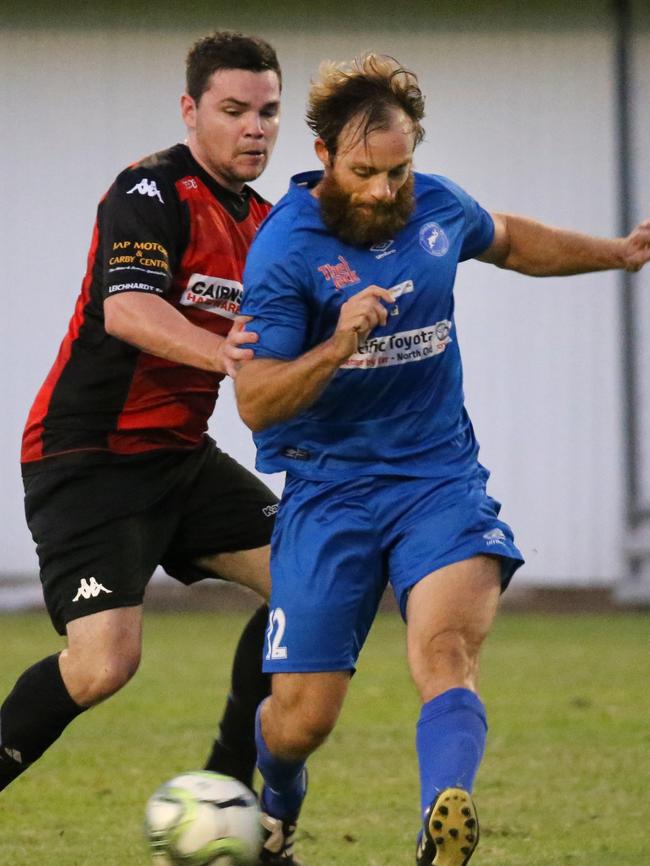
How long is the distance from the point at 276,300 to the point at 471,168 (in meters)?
9.66

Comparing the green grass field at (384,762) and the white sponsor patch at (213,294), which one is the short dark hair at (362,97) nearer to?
the white sponsor patch at (213,294)

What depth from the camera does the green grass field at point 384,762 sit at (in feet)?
18.8

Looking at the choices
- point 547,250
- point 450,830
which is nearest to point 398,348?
point 547,250

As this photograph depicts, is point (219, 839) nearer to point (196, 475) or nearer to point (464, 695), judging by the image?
point (464, 695)

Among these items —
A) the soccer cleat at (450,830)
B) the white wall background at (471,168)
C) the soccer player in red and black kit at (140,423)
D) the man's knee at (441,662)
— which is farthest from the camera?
the white wall background at (471,168)

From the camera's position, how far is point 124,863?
5.42m

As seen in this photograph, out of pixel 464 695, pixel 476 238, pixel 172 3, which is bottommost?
pixel 464 695

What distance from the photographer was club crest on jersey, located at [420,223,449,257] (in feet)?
15.9

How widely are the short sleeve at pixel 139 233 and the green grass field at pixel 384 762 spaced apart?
1.85 m

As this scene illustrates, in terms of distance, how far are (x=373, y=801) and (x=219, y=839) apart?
76.6 inches

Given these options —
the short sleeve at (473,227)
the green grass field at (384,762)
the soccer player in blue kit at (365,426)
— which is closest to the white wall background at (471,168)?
the green grass field at (384,762)

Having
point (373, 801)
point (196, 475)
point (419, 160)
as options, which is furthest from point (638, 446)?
point (196, 475)

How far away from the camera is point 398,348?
4789 mm

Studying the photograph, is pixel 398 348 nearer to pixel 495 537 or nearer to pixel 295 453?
pixel 295 453
